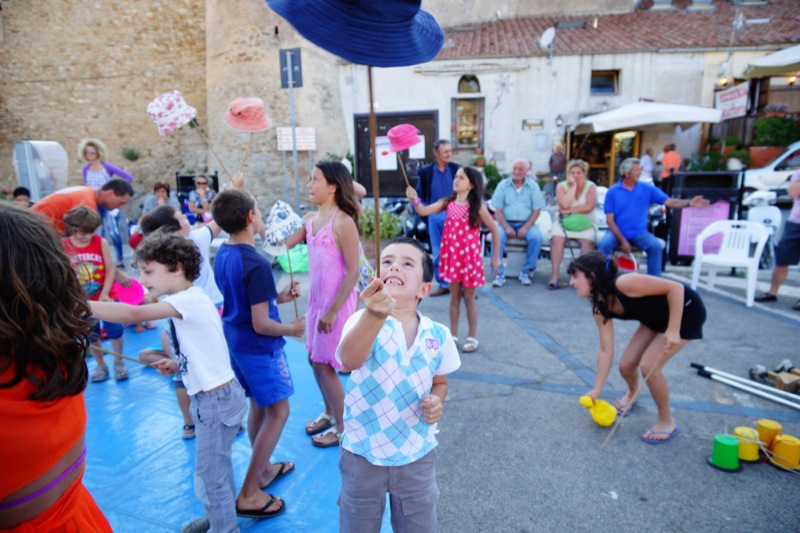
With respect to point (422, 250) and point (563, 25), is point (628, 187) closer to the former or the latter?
point (422, 250)

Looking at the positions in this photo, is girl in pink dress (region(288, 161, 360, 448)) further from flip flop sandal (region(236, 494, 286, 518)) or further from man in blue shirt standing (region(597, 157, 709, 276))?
man in blue shirt standing (region(597, 157, 709, 276))

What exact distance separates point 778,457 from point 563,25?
19.3 metres

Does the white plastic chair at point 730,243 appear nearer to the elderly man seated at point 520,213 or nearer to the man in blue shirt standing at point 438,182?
the elderly man seated at point 520,213

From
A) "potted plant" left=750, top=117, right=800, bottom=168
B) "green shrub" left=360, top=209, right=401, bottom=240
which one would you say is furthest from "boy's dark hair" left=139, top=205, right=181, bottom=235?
"potted plant" left=750, top=117, right=800, bottom=168

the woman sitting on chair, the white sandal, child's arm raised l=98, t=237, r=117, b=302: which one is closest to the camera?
child's arm raised l=98, t=237, r=117, b=302

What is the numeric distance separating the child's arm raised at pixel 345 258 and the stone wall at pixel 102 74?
50.1ft

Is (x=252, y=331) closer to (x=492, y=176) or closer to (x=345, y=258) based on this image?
(x=345, y=258)

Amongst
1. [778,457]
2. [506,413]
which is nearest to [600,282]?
[506,413]

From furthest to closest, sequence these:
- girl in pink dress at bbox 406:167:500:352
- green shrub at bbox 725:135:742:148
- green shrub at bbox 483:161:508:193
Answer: green shrub at bbox 725:135:742:148, green shrub at bbox 483:161:508:193, girl in pink dress at bbox 406:167:500:352

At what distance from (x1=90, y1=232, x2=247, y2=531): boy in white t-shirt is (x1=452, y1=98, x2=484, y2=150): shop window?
15635mm

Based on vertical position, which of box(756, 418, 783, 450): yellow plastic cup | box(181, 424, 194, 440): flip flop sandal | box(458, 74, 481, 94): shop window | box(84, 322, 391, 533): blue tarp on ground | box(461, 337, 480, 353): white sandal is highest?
box(458, 74, 481, 94): shop window

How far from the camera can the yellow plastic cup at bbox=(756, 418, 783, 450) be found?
111 inches

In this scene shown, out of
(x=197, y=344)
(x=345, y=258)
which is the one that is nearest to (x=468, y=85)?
(x=345, y=258)

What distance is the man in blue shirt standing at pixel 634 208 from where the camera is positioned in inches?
255
